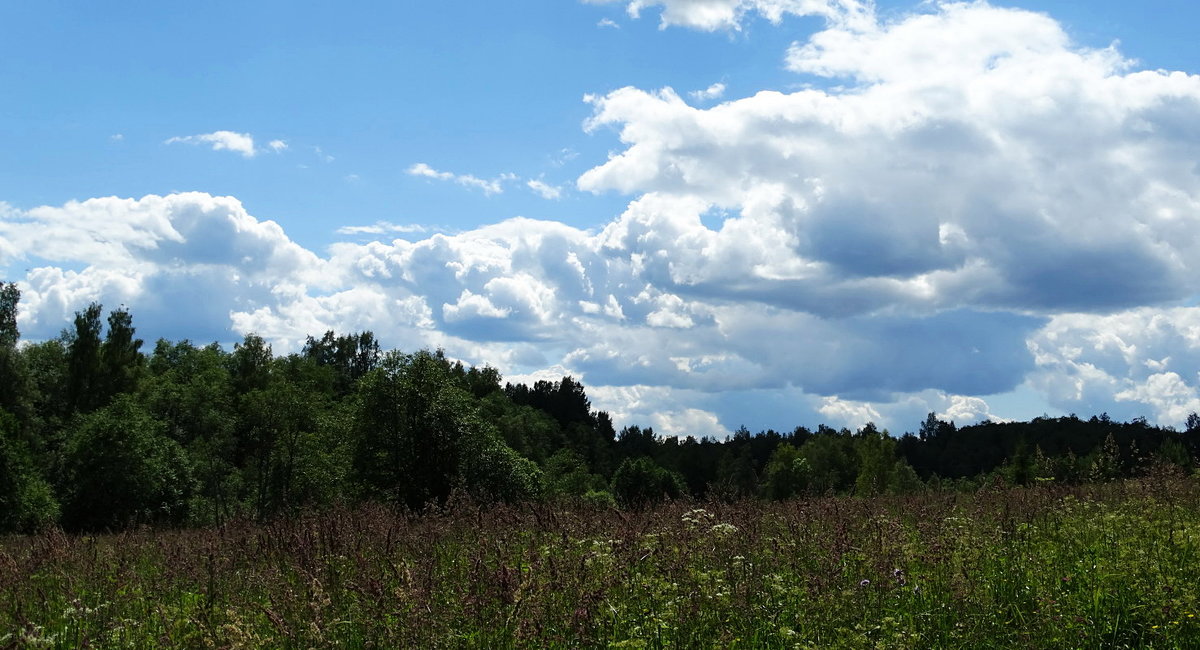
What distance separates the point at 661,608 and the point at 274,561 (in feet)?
16.2

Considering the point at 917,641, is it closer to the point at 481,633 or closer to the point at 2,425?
the point at 481,633

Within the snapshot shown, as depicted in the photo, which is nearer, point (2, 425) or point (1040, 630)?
point (1040, 630)

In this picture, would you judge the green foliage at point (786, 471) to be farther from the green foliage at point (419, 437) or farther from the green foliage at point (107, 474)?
the green foliage at point (107, 474)

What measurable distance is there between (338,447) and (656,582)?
180 ft

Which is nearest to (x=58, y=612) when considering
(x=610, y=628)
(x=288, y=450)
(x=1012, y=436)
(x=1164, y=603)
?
(x=610, y=628)

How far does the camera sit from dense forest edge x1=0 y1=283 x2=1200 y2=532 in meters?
26.1

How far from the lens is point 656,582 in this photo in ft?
25.6

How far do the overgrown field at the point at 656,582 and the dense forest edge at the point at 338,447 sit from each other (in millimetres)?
1830

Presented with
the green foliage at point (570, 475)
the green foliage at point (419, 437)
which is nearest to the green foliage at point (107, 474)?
the green foliage at point (419, 437)

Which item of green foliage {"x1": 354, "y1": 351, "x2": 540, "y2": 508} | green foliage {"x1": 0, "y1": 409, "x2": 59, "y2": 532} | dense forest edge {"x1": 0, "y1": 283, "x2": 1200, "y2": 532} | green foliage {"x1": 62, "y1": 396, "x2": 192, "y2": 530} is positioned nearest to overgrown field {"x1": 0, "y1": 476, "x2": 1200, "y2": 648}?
dense forest edge {"x1": 0, "y1": 283, "x2": 1200, "y2": 532}

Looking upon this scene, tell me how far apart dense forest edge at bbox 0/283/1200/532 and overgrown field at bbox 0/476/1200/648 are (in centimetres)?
183

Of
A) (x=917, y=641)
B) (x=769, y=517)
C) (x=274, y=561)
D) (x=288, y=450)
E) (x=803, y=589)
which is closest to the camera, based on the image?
(x=917, y=641)

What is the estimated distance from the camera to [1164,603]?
725cm

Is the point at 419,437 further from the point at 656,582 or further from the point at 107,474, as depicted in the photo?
the point at 656,582
